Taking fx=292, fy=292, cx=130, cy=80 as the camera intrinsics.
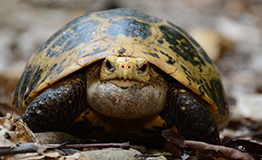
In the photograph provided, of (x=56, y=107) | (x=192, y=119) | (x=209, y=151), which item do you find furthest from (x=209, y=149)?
(x=56, y=107)

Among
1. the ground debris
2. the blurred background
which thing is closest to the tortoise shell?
the ground debris

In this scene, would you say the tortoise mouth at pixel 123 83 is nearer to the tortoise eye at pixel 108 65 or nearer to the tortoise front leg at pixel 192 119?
the tortoise eye at pixel 108 65

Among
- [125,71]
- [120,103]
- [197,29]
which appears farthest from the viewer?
[197,29]

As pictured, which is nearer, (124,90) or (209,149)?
(209,149)

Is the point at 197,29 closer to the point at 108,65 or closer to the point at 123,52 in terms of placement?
the point at 123,52

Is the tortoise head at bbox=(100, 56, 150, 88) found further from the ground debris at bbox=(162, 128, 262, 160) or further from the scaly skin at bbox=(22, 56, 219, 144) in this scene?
the ground debris at bbox=(162, 128, 262, 160)

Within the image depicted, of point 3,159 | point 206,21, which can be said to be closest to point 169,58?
point 3,159
